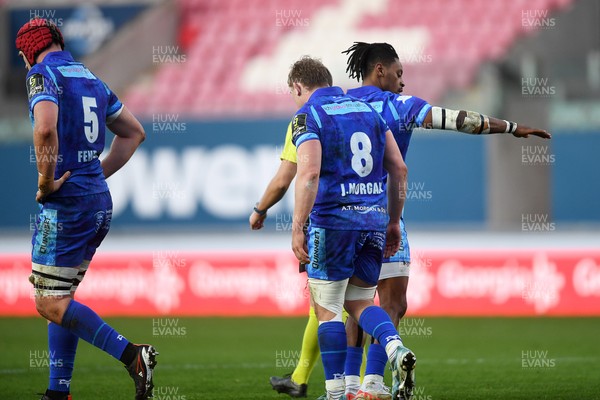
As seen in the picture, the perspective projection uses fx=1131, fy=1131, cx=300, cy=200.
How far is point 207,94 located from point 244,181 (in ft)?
9.32

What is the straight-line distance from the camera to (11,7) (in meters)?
21.4

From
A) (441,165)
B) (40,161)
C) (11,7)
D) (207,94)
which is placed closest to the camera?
(40,161)

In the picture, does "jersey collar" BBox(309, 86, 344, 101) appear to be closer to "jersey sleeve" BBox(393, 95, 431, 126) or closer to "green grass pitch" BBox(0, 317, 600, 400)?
"jersey sleeve" BBox(393, 95, 431, 126)

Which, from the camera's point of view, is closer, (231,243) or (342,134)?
(342,134)

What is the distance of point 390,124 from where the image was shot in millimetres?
6703

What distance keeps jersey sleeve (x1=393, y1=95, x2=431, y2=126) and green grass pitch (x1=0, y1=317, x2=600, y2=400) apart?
6.02 ft

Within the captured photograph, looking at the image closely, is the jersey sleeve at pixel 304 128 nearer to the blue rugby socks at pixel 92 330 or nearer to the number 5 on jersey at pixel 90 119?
the number 5 on jersey at pixel 90 119

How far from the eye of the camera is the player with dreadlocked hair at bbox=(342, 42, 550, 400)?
21.2 feet

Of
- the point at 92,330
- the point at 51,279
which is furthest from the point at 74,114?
the point at 92,330

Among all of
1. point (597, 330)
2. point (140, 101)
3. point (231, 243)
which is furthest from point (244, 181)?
point (597, 330)

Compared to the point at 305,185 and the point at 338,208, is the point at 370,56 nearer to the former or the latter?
the point at 338,208

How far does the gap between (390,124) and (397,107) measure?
129 millimetres

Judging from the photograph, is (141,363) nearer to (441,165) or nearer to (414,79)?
(441,165)

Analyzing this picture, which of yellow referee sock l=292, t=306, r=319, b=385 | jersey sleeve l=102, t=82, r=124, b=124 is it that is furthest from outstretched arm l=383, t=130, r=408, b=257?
jersey sleeve l=102, t=82, r=124, b=124
